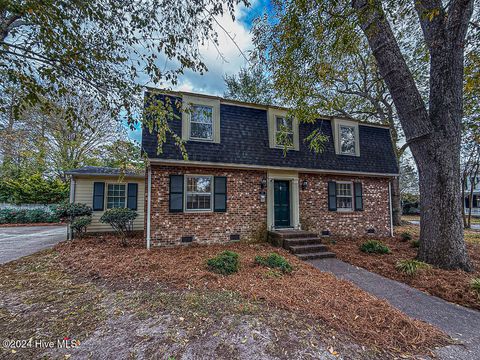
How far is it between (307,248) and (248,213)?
223 cm

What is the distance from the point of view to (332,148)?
8.60m

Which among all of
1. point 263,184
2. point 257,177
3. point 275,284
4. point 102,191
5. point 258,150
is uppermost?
point 258,150

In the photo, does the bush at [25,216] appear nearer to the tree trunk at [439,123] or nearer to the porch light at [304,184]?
the porch light at [304,184]

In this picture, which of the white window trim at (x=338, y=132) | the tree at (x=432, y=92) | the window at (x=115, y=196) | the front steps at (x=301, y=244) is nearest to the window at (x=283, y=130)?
the white window trim at (x=338, y=132)

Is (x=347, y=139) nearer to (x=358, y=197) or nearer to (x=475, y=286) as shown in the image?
(x=358, y=197)

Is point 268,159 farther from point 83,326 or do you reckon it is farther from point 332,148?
point 83,326


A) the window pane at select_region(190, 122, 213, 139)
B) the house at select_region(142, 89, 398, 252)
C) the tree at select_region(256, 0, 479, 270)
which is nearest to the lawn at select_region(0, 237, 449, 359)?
the house at select_region(142, 89, 398, 252)

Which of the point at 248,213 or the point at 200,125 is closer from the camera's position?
the point at 200,125

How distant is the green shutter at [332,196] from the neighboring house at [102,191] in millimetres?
8132

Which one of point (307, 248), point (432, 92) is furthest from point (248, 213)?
point (432, 92)

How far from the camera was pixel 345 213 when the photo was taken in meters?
8.63

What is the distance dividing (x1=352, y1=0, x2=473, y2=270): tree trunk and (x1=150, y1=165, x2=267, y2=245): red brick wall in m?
4.44

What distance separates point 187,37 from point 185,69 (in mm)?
504

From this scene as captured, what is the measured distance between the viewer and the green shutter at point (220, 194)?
23.2ft
